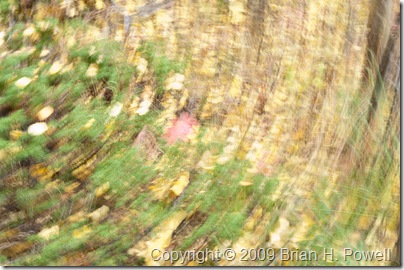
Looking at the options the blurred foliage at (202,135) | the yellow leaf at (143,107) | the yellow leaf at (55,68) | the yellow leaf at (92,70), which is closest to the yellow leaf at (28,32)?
the blurred foliage at (202,135)

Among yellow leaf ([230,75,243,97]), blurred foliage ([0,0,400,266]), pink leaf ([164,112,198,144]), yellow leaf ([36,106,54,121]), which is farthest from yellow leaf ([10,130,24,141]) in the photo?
yellow leaf ([230,75,243,97])

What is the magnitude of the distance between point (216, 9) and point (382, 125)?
92cm

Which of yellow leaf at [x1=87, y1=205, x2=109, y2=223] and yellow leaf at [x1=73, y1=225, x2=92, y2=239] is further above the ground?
yellow leaf at [x1=87, y1=205, x2=109, y2=223]

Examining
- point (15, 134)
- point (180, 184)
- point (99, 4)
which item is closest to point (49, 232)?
point (15, 134)

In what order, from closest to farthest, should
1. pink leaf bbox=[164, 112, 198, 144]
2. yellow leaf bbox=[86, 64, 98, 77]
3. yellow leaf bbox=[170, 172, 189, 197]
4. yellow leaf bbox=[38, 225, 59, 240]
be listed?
yellow leaf bbox=[38, 225, 59, 240] < yellow leaf bbox=[170, 172, 189, 197] < pink leaf bbox=[164, 112, 198, 144] < yellow leaf bbox=[86, 64, 98, 77]

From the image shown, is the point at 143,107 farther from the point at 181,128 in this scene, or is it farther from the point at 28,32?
the point at 28,32

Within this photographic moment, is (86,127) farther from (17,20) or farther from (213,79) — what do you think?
(17,20)

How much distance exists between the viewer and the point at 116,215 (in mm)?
2016

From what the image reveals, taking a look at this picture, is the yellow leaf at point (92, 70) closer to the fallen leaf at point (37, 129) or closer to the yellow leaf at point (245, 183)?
the fallen leaf at point (37, 129)

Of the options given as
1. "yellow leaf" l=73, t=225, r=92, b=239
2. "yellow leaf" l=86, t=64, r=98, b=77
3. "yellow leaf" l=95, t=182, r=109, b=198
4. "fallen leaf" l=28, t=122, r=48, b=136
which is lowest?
"yellow leaf" l=73, t=225, r=92, b=239

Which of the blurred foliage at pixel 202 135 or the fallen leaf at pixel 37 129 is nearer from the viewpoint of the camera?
the blurred foliage at pixel 202 135

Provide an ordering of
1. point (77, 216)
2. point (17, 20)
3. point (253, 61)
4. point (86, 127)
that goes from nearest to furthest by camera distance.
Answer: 1. point (77, 216)
2. point (86, 127)
3. point (253, 61)
4. point (17, 20)

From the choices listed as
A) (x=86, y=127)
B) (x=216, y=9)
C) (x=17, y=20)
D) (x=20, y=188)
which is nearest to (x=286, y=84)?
(x=216, y=9)

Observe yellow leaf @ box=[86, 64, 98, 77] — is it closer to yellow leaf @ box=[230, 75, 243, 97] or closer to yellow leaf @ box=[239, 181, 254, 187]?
yellow leaf @ box=[230, 75, 243, 97]
